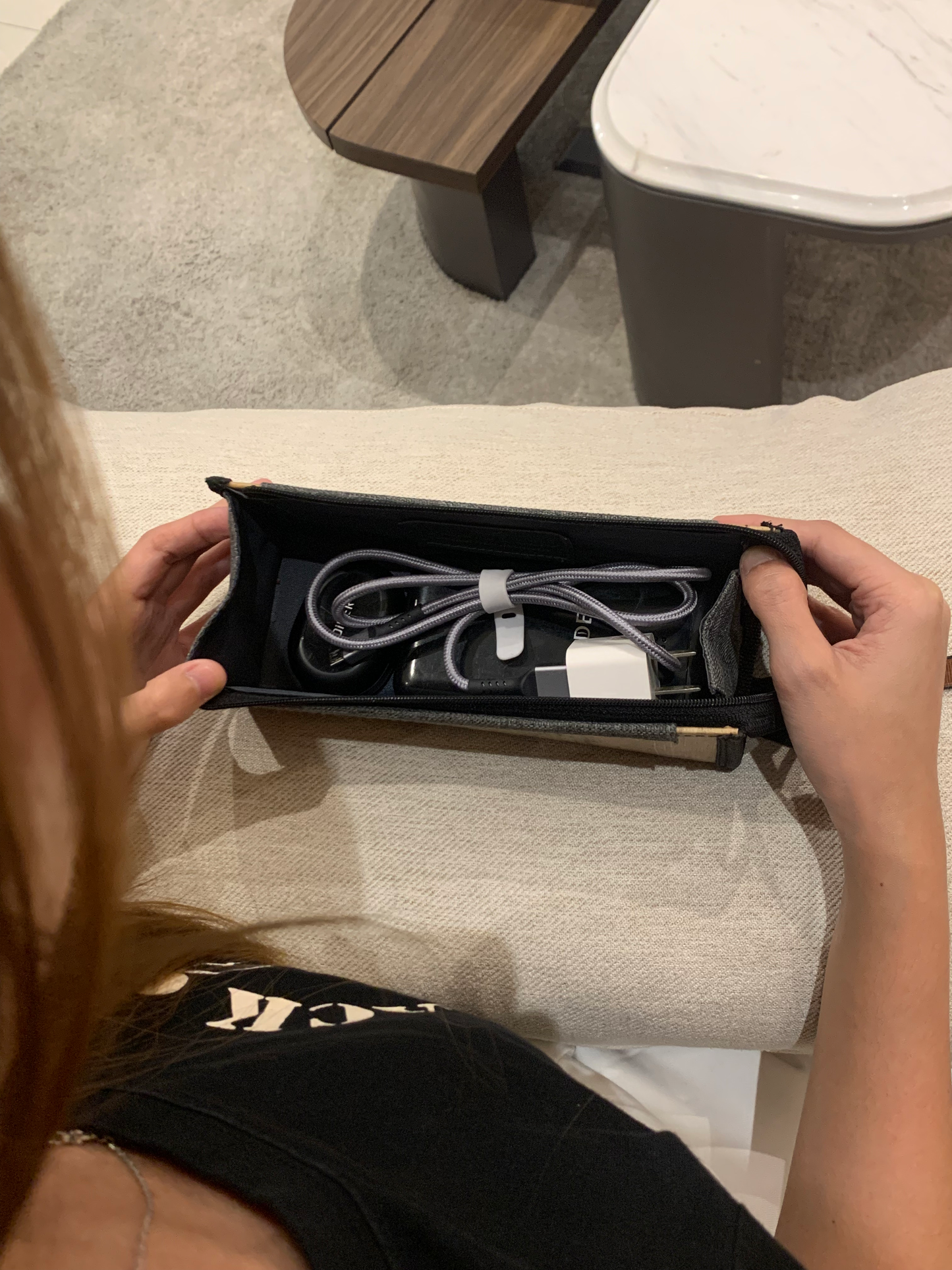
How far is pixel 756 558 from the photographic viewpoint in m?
0.56

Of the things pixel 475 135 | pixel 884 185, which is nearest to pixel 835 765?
pixel 884 185

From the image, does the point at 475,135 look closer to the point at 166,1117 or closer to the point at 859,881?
the point at 859,881

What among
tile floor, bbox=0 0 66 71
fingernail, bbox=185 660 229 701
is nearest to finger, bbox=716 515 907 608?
fingernail, bbox=185 660 229 701

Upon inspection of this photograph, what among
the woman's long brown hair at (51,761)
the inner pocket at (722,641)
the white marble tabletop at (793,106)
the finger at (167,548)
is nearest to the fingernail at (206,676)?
the finger at (167,548)

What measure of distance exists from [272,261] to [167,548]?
1.04 metres

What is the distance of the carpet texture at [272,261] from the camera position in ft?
4.30

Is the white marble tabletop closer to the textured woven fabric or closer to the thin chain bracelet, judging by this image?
the textured woven fabric

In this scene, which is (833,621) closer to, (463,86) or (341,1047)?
(341,1047)

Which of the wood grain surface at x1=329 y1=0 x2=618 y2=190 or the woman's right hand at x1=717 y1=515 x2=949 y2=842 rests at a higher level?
the wood grain surface at x1=329 y1=0 x2=618 y2=190

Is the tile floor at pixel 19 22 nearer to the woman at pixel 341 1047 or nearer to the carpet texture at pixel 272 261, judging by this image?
the carpet texture at pixel 272 261

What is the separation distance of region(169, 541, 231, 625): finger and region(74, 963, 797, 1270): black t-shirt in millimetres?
293

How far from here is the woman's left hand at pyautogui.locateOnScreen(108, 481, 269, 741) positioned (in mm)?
545

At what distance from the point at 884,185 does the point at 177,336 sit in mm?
1116

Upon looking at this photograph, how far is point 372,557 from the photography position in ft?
2.19
